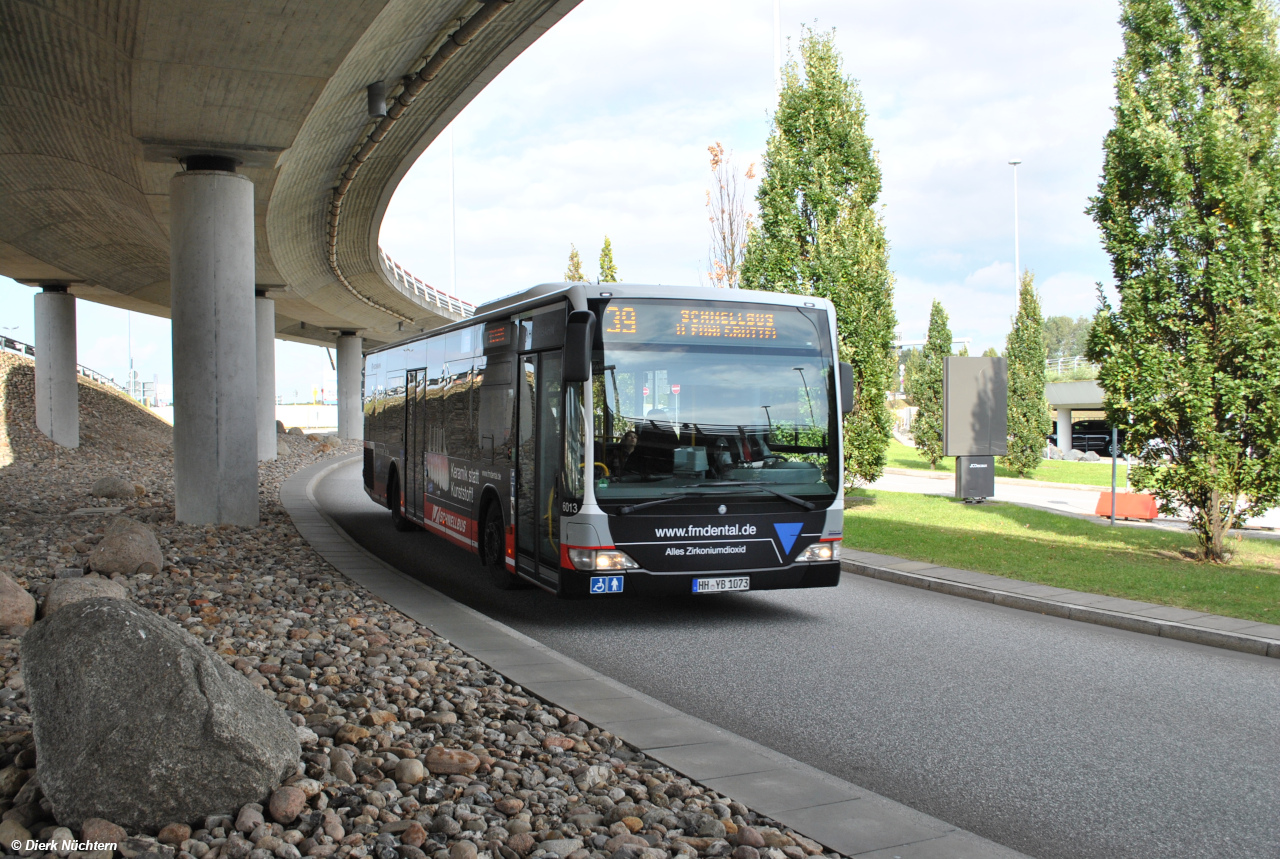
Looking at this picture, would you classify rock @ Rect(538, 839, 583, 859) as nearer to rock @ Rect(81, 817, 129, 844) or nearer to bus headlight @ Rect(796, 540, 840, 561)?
rock @ Rect(81, 817, 129, 844)

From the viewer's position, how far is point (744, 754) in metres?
5.48

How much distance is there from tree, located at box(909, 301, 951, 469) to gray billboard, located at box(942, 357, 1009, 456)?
1797cm

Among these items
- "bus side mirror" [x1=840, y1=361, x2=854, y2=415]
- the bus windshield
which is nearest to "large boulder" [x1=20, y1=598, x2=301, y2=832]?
the bus windshield

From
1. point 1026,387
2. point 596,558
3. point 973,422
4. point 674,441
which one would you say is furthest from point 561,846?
point 1026,387

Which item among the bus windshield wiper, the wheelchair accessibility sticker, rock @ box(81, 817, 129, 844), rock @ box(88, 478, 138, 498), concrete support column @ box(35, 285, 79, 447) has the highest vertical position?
concrete support column @ box(35, 285, 79, 447)

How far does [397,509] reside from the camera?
17.3 m

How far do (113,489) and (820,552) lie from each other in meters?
15.1

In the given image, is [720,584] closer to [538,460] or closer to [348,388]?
[538,460]

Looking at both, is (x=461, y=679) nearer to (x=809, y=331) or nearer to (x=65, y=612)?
(x=65, y=612)

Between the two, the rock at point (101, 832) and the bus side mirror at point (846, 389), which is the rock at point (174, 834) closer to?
the rock at point (101, 832)

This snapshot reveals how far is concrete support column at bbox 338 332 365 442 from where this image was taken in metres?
56.7

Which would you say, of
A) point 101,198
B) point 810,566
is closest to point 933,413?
point 101,198

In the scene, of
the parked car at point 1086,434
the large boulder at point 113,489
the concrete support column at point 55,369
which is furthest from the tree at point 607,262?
the parked car at point 1086,434

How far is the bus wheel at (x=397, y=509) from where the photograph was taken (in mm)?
17016
